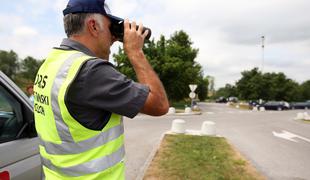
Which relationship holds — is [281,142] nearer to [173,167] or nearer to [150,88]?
[173,167]

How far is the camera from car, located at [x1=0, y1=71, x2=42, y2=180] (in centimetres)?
246

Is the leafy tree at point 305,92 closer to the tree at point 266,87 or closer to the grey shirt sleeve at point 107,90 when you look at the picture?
the tree at point 266,87

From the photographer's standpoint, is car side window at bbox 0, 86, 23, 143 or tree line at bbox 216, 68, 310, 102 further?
tree line at bbox 216, 68, 310, 102

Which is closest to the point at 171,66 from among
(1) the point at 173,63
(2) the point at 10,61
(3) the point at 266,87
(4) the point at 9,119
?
(1) the point at 173,63

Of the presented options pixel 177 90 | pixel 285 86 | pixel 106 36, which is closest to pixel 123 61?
pixel 177 90

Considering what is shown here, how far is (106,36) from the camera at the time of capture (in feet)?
6.38

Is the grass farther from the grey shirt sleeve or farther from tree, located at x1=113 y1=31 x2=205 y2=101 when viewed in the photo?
tree, located at x1=113 y1=31 x2=205 y2=101

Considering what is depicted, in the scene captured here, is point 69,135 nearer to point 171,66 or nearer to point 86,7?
point 86,7

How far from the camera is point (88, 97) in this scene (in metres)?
1.70

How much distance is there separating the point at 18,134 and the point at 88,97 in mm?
1241

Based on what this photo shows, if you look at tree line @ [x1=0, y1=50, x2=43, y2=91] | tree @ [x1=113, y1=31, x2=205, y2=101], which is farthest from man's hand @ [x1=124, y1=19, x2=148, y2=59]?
tree line @ [x1=0, y1=50, x2=43, y2=91]

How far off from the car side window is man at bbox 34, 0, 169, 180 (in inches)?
29.6

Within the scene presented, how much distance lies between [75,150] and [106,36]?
67 centimetres

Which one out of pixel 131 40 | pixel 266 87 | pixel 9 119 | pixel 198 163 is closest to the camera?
pixel 131 40
